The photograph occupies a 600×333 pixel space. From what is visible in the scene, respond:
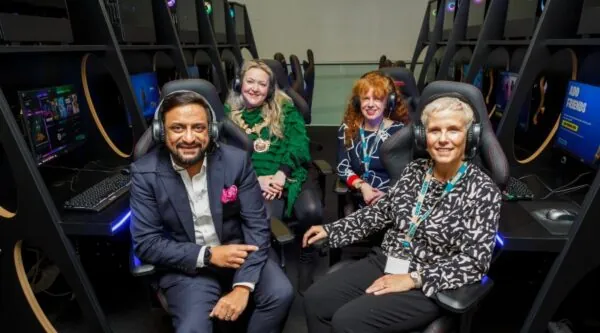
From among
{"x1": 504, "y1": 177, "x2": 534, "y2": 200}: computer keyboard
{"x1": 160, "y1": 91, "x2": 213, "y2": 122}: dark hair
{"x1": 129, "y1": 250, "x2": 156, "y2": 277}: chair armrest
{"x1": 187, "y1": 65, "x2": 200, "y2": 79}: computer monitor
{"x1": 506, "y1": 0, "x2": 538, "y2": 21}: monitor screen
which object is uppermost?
{"x1": 506, "y1": 0, "x2": 538, "y2": 21}: monitor screen

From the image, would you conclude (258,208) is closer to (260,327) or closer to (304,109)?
(260,327)

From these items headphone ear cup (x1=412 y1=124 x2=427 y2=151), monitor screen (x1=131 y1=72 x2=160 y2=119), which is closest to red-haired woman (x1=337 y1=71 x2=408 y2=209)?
headphone ear cup (x1=412 y1=124 x2=427 y2=151)

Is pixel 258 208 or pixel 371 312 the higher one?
pixel 258 208

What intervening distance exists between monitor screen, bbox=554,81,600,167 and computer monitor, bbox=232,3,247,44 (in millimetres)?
3779

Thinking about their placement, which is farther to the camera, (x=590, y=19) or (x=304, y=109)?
(x=304, y=109)

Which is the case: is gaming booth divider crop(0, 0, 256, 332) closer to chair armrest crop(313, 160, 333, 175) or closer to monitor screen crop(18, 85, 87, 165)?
monitor screen crop(18, 85, 87, 165)

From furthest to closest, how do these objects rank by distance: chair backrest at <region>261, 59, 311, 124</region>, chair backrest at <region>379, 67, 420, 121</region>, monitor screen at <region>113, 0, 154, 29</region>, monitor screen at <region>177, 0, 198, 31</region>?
monitor screen at <region>177, 0, 198, 31</region>
chair backrest at <region>379, 67, 420, 121</region>
chair backrest at <region>261, 59, 311, 124</region>
monitor screen at <region>113, 0, 154, 29</region>

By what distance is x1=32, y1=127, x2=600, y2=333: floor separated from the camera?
70.6 inches

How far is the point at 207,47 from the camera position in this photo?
382 cm

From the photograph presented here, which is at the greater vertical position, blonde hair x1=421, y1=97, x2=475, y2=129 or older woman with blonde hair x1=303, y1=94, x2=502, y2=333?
blonde hair x1=421, y1=97, x2=475, y2=129

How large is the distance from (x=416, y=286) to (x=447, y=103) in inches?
22.3

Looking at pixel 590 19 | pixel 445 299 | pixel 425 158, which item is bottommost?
pixel 445 299

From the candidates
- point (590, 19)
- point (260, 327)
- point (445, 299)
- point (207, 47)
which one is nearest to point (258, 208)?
point (260, 327)

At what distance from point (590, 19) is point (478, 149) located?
746 mm
